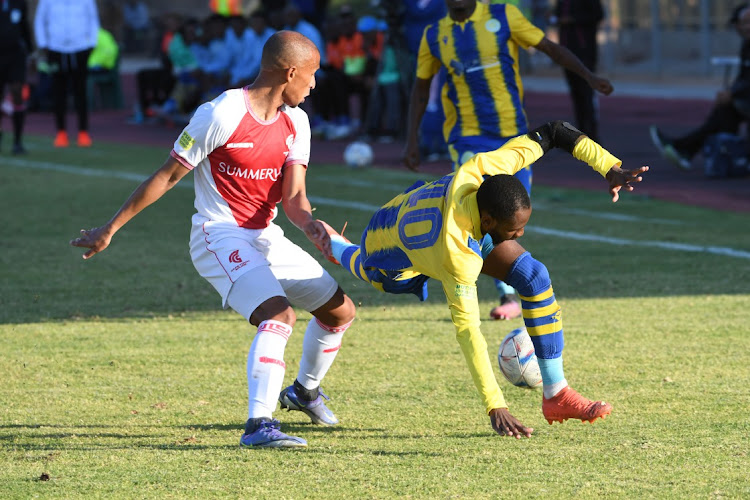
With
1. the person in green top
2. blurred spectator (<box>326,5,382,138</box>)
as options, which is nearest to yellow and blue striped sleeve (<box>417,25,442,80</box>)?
blurred spectator (<box>326,5,382,138</box>)

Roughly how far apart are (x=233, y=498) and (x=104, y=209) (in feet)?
28.4

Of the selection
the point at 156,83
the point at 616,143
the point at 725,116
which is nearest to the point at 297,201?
the point at 725,116

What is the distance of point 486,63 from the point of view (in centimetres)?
789

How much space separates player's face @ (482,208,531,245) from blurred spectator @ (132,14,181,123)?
19492 millimetres

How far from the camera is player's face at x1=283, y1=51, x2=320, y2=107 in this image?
5109 mm

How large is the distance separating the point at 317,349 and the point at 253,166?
0.90 metres

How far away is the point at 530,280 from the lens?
5289 millimetres

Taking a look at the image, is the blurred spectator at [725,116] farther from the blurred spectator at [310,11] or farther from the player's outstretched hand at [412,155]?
the blurred spectator at [310,11]

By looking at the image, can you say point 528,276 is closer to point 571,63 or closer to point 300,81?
point 300,81

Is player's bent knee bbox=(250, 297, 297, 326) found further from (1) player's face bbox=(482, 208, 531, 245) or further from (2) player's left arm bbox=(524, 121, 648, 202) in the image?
(2) player's left arm bbox=(524, 121, 648, 202)

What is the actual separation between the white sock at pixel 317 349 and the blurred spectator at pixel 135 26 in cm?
3917

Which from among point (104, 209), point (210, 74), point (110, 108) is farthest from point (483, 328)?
point (110, 108)

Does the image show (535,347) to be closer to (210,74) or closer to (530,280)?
(530,280)

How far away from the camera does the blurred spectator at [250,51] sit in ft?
67.6
